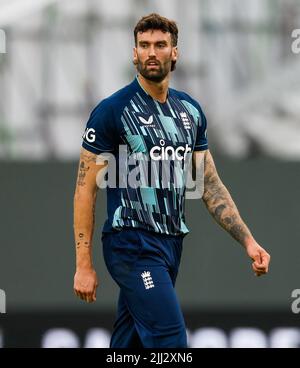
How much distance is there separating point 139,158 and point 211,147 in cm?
792

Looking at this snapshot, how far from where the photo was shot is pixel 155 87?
7.32 m

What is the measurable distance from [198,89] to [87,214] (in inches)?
305

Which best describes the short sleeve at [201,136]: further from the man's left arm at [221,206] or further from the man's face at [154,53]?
the man's face at [154,53]

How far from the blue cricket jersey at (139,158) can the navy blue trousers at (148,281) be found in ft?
0.21

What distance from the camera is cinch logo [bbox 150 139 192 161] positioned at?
7242mm

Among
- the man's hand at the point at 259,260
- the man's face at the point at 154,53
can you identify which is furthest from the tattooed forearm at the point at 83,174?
the man's hand at the point at 259,260

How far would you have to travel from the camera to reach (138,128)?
7.23m

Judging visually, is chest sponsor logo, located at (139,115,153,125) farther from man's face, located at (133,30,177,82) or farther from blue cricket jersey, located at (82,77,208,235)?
man's face, located at (133,30,177,82)

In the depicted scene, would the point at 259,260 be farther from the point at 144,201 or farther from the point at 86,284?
the point at 86,284

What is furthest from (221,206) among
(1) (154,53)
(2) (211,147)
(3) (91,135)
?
(2) (211,147)

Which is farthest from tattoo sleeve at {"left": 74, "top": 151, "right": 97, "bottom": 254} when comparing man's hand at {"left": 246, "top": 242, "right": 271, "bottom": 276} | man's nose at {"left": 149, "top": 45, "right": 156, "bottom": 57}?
man's hand at {"left": 246, "top": 242, "right": 271, "bottom": 276}
